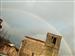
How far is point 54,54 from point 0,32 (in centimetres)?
348

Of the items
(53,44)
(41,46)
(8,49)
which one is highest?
(53,44)

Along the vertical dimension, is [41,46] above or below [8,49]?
above

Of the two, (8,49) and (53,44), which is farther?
(8,49)

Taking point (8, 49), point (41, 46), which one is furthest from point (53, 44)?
point (8, 49)

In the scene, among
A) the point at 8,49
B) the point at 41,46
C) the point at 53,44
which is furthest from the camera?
the point at 8,49

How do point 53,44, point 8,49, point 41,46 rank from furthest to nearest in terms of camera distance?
point 8,49 < point 41,46 < point 53,44

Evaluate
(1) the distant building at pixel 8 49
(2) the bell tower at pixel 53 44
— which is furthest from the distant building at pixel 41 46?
(1) the distant building at pixel 8 49

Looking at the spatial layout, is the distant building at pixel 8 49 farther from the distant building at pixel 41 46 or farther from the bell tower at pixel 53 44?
the bell tower at pixel 53 44

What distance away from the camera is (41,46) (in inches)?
311

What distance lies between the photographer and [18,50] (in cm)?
844

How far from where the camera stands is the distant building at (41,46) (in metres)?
7.46

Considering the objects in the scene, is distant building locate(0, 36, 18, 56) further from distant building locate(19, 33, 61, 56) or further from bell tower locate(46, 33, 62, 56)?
bell tower locate(46, 33, 62, 56)

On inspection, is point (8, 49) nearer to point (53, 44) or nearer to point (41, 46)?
point (41, 46)

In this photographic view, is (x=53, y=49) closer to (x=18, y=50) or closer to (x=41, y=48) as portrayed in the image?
(x=41, y=48)
